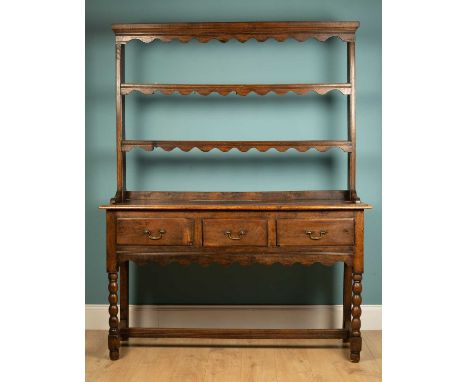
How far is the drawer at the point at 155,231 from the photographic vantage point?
7.69ft

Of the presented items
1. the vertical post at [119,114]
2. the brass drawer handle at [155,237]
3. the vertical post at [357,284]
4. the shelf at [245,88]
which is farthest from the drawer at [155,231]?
the vertical post at [357,284]

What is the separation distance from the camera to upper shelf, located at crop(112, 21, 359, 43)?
2502 millimetres

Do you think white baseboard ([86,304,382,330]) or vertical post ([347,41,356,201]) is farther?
white baseboard ([86,304,382,330])

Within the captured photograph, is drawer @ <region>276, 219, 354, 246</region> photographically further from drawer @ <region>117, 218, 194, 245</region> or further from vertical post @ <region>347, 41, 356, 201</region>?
drawer @ <region>117, 218, 194, 245</region>

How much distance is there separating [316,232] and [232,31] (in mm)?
1023

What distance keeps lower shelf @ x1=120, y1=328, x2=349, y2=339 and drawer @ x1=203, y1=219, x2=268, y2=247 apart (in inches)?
17.9

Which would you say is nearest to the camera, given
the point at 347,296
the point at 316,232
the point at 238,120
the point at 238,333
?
the point at 316,232

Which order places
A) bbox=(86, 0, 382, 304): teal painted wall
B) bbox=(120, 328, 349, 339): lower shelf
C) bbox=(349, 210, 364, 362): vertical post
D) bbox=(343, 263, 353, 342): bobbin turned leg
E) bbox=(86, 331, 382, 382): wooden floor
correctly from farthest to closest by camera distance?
bbox=(86, 0, 382, 304): teal painted wall → bbox=(343, 263, 353, 342): bobbin turned leg → bbox=(120, 328, 349, 339): lower shelf → bbox=(349, 210, 364, 362): vertical post → bbox=(86, 331, 382, 382): wooden floor

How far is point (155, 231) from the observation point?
2350mm

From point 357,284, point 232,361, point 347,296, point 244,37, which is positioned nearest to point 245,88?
point 244,37

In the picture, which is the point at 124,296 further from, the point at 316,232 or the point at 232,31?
the point at 232,31

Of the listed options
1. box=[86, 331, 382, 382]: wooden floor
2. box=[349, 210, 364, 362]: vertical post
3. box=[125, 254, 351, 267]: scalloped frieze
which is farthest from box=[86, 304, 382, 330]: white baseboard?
box=[125, 254, 351, 267]: scalloped frieze

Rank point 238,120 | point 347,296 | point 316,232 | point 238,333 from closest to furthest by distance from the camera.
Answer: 1. point 316,232
2. point 238,333
3. point 347,296
4. point 238,120
